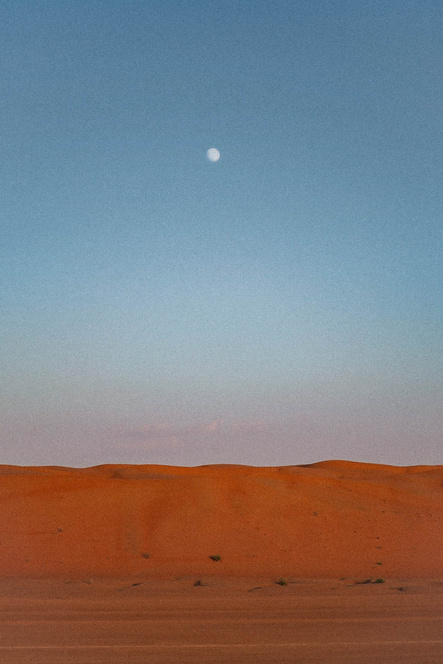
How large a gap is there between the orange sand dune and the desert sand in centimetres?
7

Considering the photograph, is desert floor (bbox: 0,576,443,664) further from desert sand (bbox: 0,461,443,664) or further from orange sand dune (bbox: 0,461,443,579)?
orange sand dune (bbox: 0,461,443,579)

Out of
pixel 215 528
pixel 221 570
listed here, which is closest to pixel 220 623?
pixel 221 570

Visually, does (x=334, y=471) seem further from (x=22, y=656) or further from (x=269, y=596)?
(x=22, y=656)

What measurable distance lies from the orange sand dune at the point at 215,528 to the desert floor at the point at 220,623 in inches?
137

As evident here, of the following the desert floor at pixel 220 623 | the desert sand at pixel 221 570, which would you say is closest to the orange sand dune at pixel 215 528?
the desert sand at pixel 221 570

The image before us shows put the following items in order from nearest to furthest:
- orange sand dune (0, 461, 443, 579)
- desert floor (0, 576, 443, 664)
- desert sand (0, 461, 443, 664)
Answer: desert floor (0, 576, 443, 664) → desert sand (0, 461, 443, 664) → orange sand dune (0, 461, 443, 579)

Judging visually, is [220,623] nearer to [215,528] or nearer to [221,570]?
[221,570]

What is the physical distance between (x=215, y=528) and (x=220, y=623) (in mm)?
13032

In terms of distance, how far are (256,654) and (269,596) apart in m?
5.88

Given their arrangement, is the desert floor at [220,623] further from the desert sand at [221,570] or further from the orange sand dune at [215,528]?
the orange sand dune at [215,528]

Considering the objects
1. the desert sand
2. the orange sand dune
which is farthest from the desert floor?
the orange sand dune

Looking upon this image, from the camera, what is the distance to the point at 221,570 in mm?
19703

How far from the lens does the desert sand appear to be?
9.43 metres

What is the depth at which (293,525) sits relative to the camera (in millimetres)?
24812
